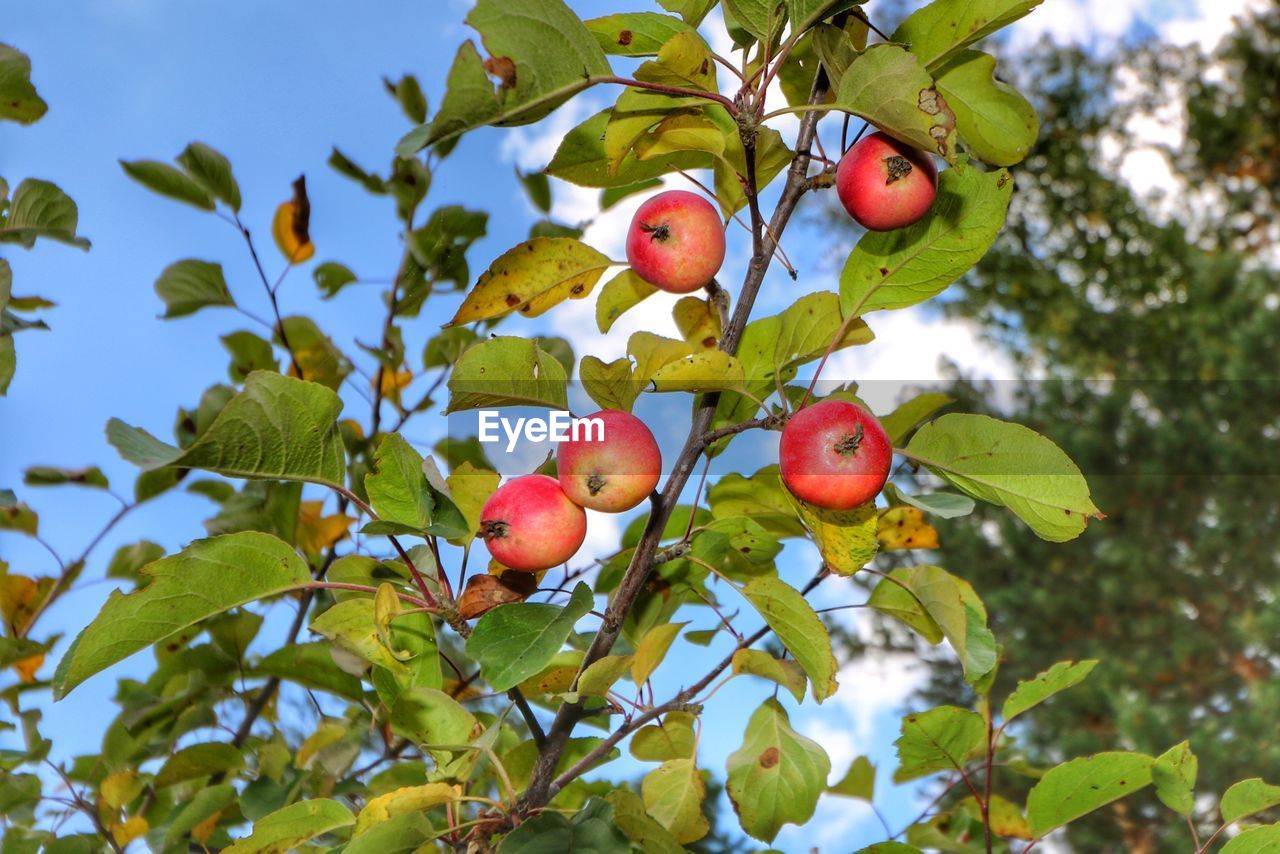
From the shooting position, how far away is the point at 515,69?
0.64 m

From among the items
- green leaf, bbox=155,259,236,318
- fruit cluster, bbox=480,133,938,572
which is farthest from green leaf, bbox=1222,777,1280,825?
green leaf, bbox=155,259,236,318

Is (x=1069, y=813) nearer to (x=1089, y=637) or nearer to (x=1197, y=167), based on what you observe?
(x=1089, y=637)

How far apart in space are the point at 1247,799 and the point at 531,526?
729 mm

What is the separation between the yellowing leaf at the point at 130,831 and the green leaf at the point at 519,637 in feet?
2.83

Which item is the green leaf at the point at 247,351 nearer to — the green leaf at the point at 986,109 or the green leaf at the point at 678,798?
the green leaf at the point at 678,798

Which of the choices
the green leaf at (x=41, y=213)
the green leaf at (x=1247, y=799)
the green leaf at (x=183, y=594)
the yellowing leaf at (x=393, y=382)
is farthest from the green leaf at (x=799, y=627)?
the yellowing leaf at (x=393, y=382)

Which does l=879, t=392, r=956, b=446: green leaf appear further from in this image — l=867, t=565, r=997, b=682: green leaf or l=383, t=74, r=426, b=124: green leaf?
l=383, t=74, r=426, b=124: green leaf

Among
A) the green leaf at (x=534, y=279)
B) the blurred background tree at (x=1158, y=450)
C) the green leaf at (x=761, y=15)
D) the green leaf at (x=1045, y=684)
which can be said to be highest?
the blurred background tree at (x=1158, y=450)

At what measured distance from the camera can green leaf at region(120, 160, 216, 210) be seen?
1.31 m

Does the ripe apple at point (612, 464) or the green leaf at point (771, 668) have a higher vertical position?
the ripe apple at point (612, 464)

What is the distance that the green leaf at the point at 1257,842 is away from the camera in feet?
2.79

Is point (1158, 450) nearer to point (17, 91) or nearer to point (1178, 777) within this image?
point (1178, 777)

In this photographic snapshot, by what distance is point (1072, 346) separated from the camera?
23.5ft

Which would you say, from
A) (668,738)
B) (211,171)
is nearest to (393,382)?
(211,171)
